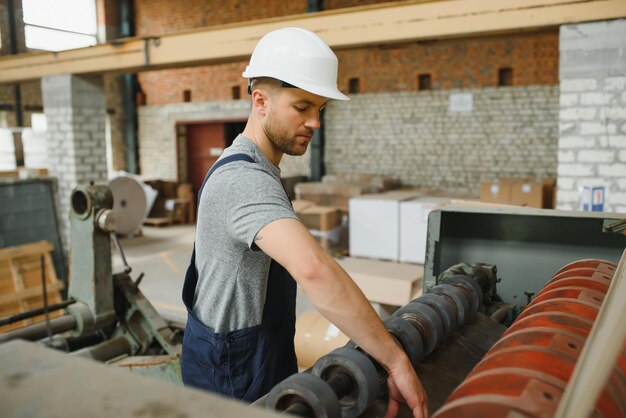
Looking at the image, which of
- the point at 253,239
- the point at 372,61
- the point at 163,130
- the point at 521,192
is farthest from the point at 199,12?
the point at 253,239

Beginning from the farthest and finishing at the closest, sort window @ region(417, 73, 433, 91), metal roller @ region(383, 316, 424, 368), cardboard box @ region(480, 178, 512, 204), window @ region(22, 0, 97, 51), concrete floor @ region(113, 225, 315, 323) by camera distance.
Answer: window @ region(22, 0, 97, 51)
window @ region(417, 73, 433, 91)
cardboard box @ region(480, 178, 512, 204)
concrete floor @ region(113, 225, 315, 323)
metal roller @ region(383, 316, 424, 368)

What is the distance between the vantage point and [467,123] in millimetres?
9594

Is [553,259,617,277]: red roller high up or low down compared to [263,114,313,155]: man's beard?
down

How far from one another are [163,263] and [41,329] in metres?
4.74

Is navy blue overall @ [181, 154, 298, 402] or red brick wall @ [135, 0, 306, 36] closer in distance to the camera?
navy blue overall @ [181, 154, 298, 402]

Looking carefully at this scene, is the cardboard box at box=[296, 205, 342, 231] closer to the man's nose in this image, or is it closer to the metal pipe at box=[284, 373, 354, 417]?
the man's nose

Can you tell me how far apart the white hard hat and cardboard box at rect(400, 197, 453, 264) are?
4998 mm

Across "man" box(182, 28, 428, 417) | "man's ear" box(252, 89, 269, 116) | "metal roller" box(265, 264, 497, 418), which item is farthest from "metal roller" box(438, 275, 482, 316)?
"man's ear" box(252, 89, 269, 116)

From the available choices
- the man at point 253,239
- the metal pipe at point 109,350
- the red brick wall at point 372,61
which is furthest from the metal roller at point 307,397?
the red brick wall at point 372,61

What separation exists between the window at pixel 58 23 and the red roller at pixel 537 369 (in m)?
11.9

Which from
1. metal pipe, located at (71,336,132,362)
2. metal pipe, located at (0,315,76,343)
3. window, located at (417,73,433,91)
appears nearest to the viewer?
metal pipe, located at (0,315,76,343)

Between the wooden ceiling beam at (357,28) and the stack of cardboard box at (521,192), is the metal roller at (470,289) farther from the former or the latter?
the stack of cardboard box at (521,192)

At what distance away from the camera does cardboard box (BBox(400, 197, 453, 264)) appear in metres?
6.63

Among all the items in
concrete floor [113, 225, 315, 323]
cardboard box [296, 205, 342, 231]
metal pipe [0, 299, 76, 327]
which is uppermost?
cardboard box [296, 205, 342, 231]
